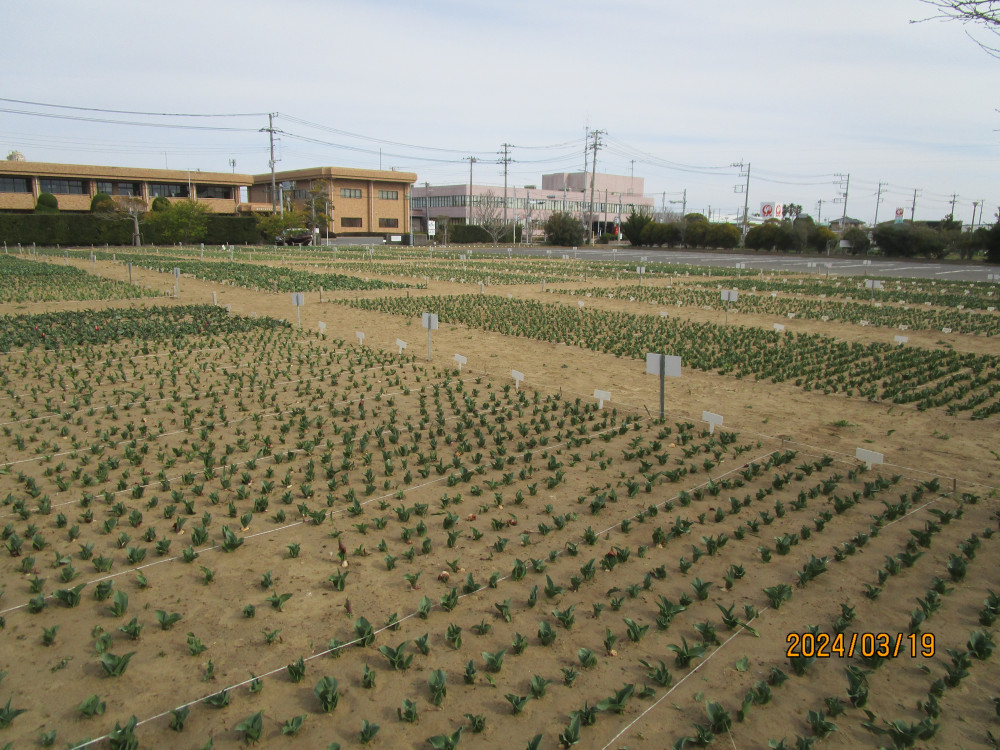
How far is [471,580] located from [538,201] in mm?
108294

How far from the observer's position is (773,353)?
46.3ft

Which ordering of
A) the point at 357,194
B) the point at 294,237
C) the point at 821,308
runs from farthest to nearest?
the point at 357,194 → the point at 294,237 → the point at 821,308

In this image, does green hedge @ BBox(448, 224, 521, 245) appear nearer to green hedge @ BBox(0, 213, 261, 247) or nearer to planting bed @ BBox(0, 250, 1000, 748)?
green hedge @ BBox(0, 213, 261, 247)

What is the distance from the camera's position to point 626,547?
5512 mm

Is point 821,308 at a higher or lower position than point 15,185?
lower

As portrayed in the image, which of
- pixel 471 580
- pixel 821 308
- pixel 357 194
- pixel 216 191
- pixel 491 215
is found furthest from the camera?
pixel 491 215

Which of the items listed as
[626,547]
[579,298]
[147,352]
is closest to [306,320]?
[147,352]

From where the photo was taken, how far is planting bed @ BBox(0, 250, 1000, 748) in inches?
144

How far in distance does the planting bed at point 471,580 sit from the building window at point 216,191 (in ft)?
238

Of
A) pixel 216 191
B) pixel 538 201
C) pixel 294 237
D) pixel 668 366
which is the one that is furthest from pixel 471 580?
pixel 538 201

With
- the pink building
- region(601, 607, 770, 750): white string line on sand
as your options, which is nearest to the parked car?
the pink building

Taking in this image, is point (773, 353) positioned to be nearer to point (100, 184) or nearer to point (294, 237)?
point (294, 237)

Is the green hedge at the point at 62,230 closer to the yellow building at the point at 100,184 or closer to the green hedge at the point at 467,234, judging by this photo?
the yellow building at the point at 100,184

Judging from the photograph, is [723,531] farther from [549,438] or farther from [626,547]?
[549,438]
